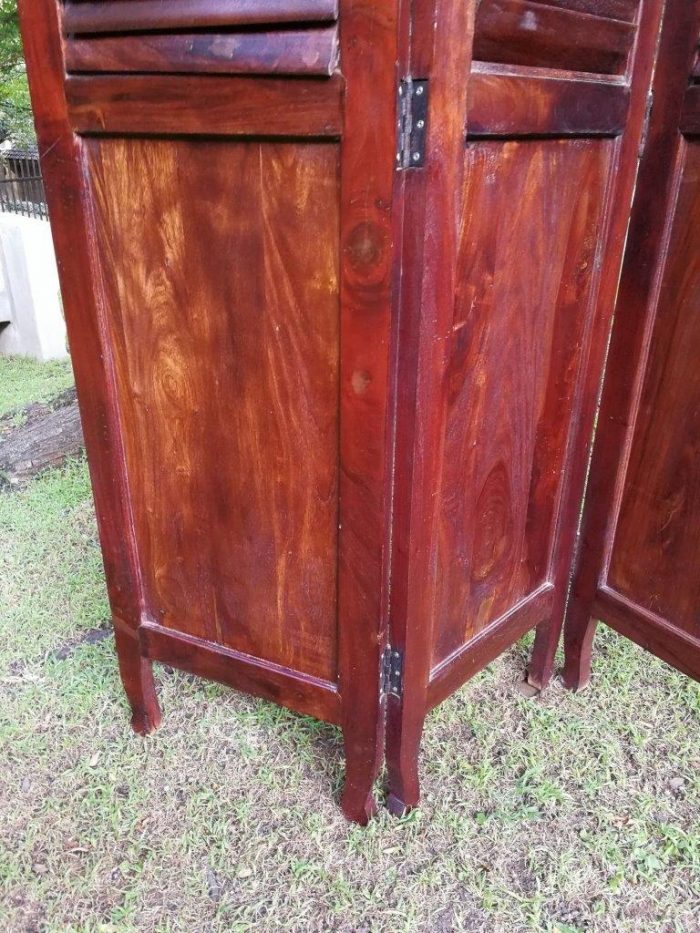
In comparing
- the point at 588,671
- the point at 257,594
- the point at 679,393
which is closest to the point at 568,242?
the point at 679,393

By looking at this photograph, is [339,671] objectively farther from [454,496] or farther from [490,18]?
[490,18]

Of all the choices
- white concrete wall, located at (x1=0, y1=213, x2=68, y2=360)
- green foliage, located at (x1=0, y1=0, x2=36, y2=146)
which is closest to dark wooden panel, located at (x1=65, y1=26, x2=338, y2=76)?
white concrete wall, located at (x1=0, y1=213, x2=68, y2=360)

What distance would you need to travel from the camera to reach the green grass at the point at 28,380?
15.5 ft

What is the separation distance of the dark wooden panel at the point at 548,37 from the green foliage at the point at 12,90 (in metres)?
9.31

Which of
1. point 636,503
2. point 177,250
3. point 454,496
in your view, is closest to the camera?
point 177,250

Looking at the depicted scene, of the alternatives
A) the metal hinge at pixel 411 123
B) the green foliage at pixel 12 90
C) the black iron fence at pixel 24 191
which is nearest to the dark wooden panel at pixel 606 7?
the metal hinge at pixel 411 123

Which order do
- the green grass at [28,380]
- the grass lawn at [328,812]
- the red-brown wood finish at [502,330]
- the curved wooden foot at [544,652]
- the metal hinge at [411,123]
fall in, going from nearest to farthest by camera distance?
the metal hinge at [411,123]
the red-brown wood finish at [502,330]
the grass lawn at [328,812]
the curved wooden foot at [544,652]
the green grass at [28,380]

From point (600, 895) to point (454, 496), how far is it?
98 cm

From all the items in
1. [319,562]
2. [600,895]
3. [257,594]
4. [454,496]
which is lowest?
[600,895]

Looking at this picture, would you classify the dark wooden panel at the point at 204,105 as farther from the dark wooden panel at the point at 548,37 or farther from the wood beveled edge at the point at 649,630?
the wood beveled edge at the point at 649,630

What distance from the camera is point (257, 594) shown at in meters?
1.66

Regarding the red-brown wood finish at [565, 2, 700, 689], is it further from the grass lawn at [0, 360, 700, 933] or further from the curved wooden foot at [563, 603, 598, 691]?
the grass lawn at [0, 360, 700, 933]

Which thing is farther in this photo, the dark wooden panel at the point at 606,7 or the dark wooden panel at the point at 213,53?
the dark wooden panel at the point at 606,7

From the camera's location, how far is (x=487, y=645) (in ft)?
6.03
